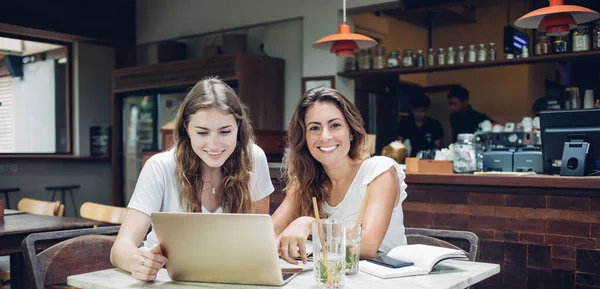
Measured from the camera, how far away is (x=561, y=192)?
3.06m

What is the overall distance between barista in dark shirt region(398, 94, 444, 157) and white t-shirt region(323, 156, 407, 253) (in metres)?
4.39

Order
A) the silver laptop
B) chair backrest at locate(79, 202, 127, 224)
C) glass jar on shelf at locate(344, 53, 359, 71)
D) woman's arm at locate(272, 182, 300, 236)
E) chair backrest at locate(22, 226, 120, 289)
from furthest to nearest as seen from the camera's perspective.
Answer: glass jar on shelf at locate(344, 53, 359, 71) → chair backrest at locate(79, 202, 127, 224) → woman's arm at locate(272, 182, 300, 236) → chair backrest at locate(22, 226, 120, 289) → the silver laptop

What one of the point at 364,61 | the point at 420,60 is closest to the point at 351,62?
the point at 364,61

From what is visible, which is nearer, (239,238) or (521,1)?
(239,238)

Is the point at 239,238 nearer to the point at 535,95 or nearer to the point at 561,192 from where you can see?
the point at 561,192

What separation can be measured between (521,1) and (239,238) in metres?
5.93

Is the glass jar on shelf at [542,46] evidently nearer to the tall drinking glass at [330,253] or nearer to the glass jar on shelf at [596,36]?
the glass jar on shelf at [596,36]

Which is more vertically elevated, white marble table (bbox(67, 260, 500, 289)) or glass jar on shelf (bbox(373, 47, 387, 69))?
glass jar on shelf (bbox(373, 47, 387, 69))

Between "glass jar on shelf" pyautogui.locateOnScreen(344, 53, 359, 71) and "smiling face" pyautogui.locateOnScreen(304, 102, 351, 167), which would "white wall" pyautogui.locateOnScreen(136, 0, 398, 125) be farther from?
"smiling face" pyautogui.locateOnScreen(304, 102, 351, 167)

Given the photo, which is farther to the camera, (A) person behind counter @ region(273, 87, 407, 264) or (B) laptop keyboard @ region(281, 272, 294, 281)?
(A) person behind counter @ region(273, 87, 407, 264)

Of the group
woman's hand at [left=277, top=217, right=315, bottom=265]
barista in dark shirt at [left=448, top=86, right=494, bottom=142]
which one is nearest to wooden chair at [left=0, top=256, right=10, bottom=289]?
woman's hand at [left=277, top=217, right=315, bottom=265]

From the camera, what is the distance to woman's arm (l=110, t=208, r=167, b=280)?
1.41 metres

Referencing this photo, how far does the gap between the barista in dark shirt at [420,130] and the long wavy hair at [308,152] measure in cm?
435

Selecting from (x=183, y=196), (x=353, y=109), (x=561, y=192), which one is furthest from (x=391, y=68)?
(x=183, y=196)
